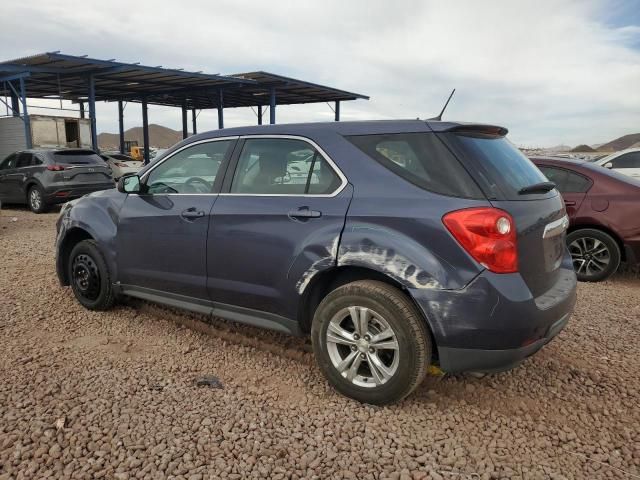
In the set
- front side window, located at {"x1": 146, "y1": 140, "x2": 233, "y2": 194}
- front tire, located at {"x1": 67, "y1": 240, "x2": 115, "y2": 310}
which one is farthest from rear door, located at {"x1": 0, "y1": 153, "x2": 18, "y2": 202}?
front side window, located at {"x1": 146, "y1": 140, "x2": 233, "y2": 194}

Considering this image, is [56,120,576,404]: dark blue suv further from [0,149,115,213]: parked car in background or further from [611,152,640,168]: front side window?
[611,152,640,168]: front side window

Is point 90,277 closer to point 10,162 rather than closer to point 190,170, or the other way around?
point 190,170

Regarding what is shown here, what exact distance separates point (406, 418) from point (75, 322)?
2978 mm

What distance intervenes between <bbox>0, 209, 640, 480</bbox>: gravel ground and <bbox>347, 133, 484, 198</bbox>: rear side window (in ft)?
4.26

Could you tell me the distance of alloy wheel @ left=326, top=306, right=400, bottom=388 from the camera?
9.18 ft

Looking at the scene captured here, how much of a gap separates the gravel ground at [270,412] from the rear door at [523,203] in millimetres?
790

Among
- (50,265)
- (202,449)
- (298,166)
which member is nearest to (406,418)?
(202,449)

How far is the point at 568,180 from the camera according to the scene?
6012 millimetres

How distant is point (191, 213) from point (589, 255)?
182 inches

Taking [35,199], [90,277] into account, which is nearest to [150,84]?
[35,199]

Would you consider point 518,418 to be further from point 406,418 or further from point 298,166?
point 298,166

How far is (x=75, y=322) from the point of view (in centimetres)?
429

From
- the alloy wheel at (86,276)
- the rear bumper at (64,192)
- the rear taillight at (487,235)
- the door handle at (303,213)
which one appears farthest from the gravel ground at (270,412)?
the rear bumper at (64,192)

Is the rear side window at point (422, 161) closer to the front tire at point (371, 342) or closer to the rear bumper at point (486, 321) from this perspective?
the rear bumper at point (486, 321)
